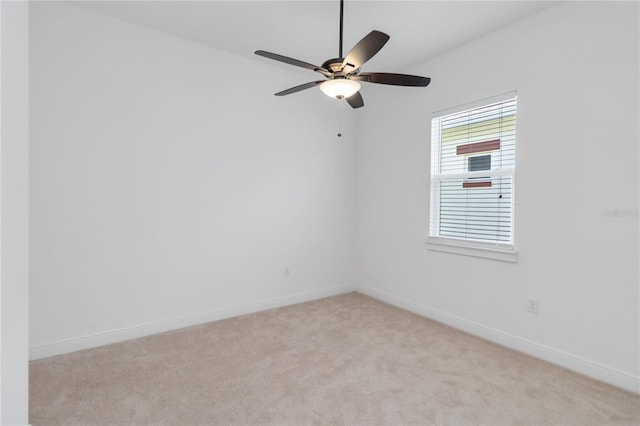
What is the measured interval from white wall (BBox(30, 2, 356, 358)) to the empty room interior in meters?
0.02

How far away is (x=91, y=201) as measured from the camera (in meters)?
2.71

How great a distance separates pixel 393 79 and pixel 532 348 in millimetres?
2414

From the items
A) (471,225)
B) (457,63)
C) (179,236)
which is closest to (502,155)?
(471,225)

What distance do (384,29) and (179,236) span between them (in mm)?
2686

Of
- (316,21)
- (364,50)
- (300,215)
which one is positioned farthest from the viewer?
(300,215)

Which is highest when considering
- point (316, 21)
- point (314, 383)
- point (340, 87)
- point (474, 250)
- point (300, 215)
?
point (316, 21)

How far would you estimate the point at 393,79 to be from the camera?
7.04 feet

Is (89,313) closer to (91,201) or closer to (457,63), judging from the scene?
(91,201)

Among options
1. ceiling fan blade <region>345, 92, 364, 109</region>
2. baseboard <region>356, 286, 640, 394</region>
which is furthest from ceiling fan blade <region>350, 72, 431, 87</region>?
baseboard <region>356, 286, 640, 394</region>

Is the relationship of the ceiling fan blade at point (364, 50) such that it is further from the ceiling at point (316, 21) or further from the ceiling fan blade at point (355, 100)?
the ceiling at point (316, 21)

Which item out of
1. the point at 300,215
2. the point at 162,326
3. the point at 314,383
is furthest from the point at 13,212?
the point at 300,215

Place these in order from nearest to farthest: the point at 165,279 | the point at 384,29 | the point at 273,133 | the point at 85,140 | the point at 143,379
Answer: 1. the point at 143,379
2. the point at 85,140
3. the point at 384,29
4. the point at 165,279
5. the point at 273,133

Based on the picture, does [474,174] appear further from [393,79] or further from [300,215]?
[300,215]

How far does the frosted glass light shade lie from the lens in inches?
83.6
